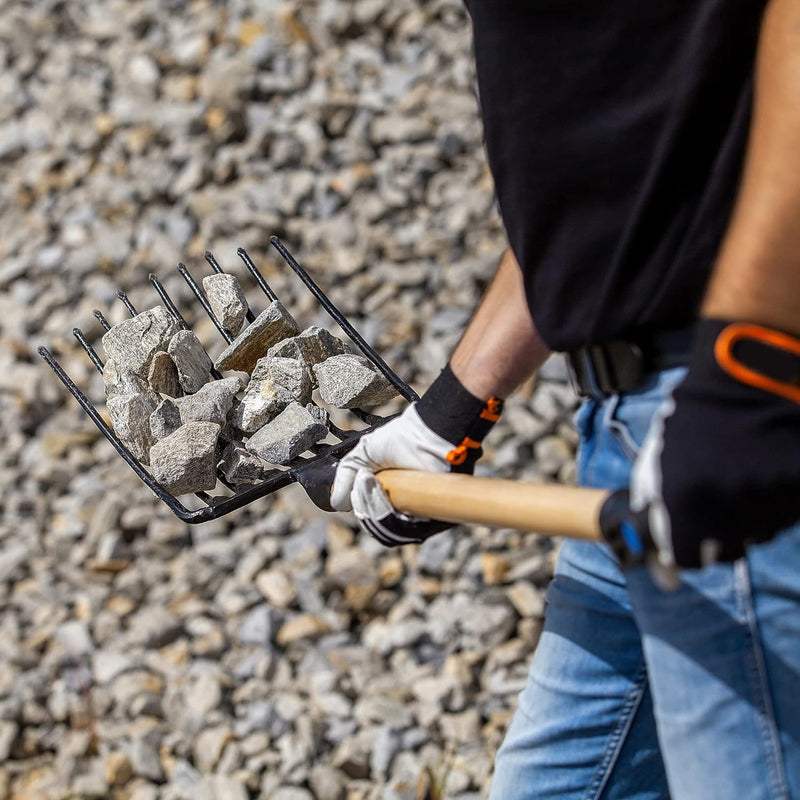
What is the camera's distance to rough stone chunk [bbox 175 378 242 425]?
167 centimetres

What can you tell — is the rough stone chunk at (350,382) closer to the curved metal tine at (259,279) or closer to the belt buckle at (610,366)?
the curved metal tine at (259,279)

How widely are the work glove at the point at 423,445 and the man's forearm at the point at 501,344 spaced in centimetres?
2

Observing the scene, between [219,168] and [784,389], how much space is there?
3.02 meters

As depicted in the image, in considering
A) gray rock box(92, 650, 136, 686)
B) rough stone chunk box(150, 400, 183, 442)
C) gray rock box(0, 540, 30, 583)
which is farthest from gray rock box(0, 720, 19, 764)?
rough stone chunk box(150, 400, 183, 442)

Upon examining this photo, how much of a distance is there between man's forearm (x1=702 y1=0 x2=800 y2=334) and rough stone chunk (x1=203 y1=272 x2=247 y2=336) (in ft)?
3.45

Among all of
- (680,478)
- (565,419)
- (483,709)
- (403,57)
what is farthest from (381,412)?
(680,478)

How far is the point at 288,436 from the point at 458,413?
0.29 metres

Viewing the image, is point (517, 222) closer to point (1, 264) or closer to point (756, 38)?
point (756, 38)

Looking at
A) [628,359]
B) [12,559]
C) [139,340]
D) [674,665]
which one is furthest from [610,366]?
[12,559]

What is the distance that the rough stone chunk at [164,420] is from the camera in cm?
170

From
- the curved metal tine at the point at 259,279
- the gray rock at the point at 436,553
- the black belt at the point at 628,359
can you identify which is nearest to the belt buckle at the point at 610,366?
the black belt at the point at 628,359

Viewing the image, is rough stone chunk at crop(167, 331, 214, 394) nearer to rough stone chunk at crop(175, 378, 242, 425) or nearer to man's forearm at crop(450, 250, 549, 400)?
rough stone chunk at crop(175, 378, 242, 425)

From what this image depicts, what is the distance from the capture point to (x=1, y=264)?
3838mm

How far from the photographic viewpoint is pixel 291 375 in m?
1.73
